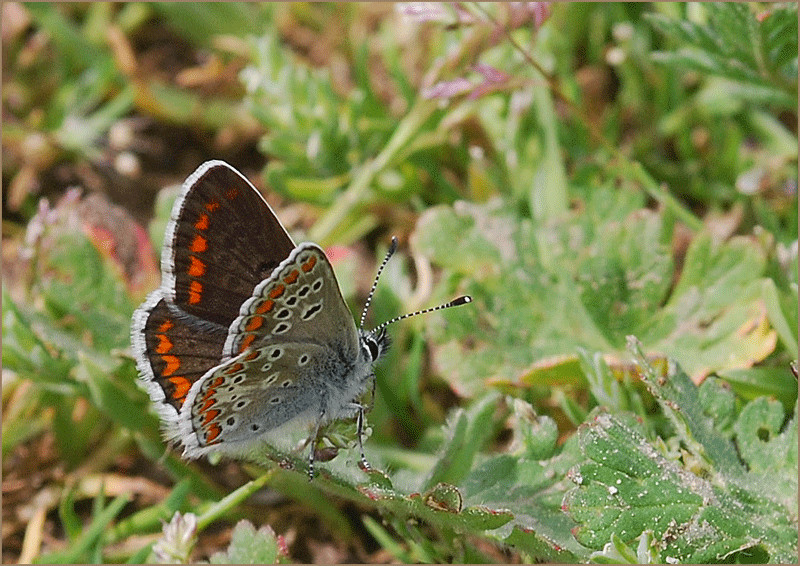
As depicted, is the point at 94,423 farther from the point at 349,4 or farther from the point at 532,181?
the point at 349,4

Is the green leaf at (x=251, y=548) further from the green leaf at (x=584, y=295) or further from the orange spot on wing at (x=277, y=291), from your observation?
the green leaf at (x=584, y=295)

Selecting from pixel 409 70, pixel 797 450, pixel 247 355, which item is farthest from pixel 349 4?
pixel 797 450

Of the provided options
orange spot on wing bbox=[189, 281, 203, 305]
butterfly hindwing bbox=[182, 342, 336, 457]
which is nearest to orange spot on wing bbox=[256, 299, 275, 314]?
butterfly hindwing bbox=[182, 342, 336, 457]

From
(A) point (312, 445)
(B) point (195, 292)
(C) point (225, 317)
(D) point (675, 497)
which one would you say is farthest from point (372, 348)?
(D) point (675, 497)

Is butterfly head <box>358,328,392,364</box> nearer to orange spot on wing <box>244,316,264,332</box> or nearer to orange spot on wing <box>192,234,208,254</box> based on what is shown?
orange spot on wing <box>244,316,264,332</box>

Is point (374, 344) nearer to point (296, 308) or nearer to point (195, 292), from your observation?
point (296, 308)

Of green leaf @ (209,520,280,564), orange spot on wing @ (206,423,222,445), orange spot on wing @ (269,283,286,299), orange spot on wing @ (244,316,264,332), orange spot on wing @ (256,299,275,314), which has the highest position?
orange spot on wing @ (269,283,286,299)

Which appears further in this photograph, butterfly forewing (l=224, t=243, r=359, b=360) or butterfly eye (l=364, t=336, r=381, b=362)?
butterfly eye (l=364, t=336, r=381, b=362)
